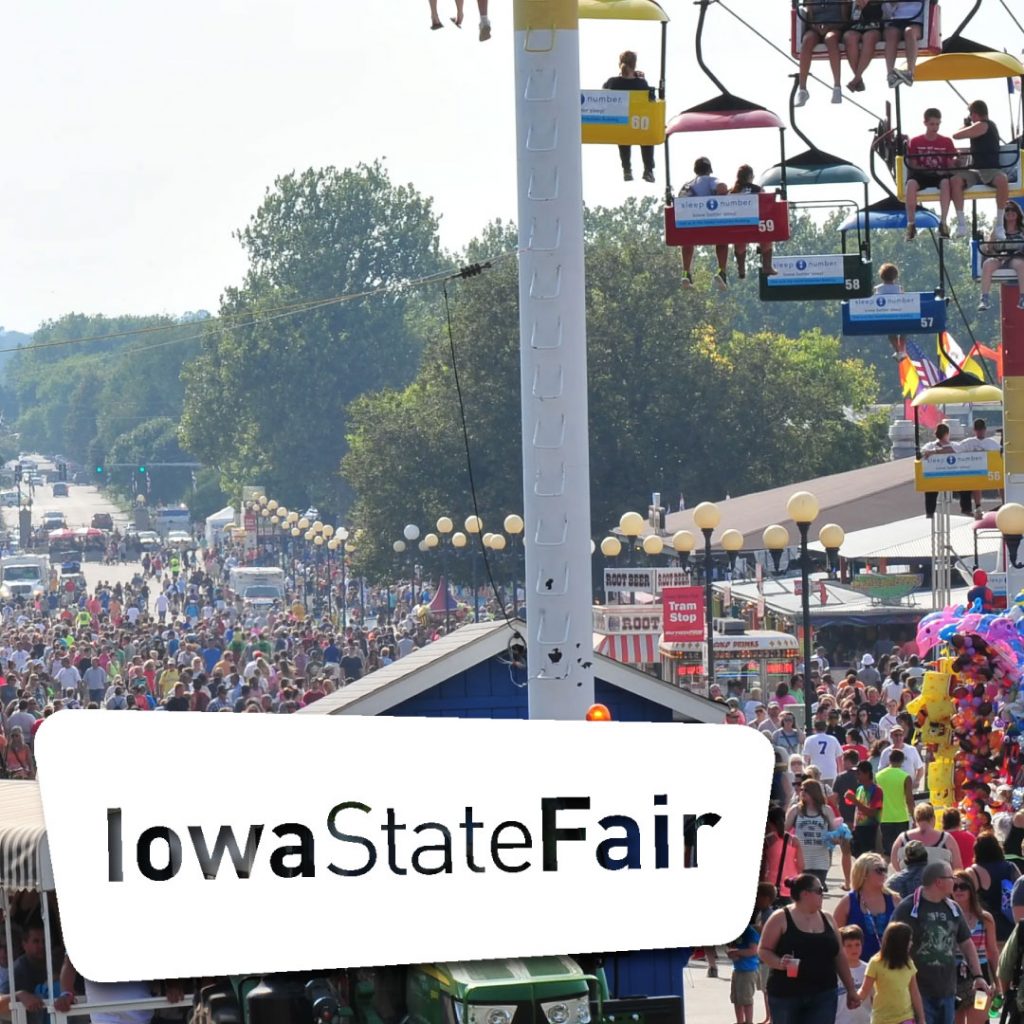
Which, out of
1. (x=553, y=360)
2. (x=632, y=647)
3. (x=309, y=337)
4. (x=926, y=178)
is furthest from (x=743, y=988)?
(x=309, y=337)

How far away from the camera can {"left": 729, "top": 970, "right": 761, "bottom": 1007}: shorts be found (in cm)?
1298

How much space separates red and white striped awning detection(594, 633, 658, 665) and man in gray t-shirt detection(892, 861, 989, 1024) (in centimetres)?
1949

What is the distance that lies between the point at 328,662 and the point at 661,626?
23.7ft

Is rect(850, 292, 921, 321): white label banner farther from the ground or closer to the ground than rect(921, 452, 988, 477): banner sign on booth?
farther from the ground

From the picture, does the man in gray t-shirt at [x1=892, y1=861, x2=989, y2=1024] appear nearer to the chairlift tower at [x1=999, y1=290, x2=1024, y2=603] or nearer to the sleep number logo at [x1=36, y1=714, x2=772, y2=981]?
the sleep number logo at [x1=36, y1=714, x2=772, y2=981]

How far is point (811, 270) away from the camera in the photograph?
21.5m

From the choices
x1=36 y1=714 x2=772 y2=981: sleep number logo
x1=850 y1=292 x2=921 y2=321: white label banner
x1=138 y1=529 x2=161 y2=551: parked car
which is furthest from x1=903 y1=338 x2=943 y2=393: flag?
x1=138 y1=529 x2=161 y2=551: parked car

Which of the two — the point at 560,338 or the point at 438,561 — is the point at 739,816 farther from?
the point at 438,561

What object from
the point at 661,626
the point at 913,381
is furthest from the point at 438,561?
the point at 661,626

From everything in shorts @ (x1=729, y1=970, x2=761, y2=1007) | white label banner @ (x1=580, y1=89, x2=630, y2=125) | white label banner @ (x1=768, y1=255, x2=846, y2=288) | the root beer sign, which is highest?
white label banner @ (x1=580, y1=89, x2=630, y2=125)

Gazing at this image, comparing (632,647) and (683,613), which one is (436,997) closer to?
(683,613)

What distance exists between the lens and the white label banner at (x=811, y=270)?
2138cm

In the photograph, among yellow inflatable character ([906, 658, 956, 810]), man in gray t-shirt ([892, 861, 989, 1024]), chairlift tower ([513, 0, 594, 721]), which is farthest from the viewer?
yellow inflatable character ([906, 658, 956, 810])

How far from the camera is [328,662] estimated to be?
119 ft
